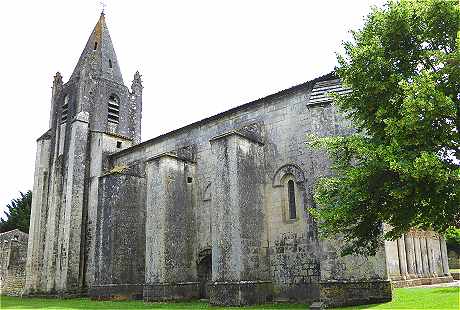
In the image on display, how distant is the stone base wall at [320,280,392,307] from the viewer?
556 inches

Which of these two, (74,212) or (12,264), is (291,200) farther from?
(12,264)

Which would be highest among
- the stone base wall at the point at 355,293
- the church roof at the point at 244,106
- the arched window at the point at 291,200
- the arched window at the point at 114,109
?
the arched window at the point at 114,109

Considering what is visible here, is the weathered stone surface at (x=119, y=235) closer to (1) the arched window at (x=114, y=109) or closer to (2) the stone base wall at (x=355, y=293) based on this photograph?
(1) the arched window at (x=114, y=109)

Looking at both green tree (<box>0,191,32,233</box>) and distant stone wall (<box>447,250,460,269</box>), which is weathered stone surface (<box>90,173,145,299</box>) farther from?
distant stone wall (<box>447,250,460,269</box>)

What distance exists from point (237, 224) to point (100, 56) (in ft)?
65.1

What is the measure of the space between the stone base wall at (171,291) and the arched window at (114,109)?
45.2 ft

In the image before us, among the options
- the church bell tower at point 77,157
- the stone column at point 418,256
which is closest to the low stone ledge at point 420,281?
the stone column at point 418,256

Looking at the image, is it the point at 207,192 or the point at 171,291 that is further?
the point at 207,192

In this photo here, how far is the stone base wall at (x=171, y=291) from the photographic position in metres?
19.8

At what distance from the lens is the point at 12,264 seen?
31828mm

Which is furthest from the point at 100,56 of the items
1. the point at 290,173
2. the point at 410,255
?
the point at 410,255

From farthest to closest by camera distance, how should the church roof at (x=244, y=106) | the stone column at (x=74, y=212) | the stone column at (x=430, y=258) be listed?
the stone column at (x=430, y=258) → the stone column at (x=74, y=212) → the church roof at (x=244, y=106)

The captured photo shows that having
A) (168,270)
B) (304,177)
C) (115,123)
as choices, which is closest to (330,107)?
(304,177)

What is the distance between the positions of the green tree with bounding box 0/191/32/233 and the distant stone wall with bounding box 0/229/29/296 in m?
6.92
